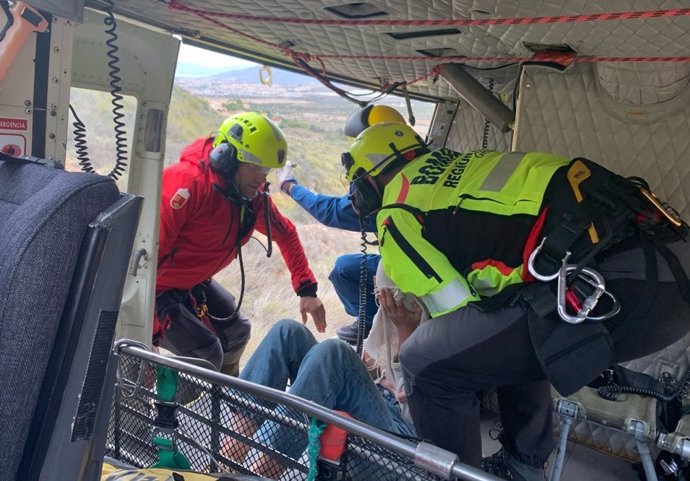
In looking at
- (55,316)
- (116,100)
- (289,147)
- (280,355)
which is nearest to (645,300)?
(280,355)

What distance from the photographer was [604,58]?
2631 mm

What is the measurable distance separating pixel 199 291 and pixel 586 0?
104 inches

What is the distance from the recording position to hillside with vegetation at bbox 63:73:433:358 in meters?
7.07

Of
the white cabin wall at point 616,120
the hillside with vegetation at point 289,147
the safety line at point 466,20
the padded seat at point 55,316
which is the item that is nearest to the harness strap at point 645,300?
the safety line at point 466,20

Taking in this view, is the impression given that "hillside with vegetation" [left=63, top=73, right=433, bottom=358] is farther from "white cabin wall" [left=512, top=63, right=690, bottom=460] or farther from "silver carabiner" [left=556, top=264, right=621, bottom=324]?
"silver carabiner" [left=556, top=264, right=621, bottom=324]

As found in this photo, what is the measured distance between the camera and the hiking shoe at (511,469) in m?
2.38

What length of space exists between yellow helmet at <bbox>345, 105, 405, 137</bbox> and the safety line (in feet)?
5.68

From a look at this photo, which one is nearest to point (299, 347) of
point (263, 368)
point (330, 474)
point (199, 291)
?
point (263, 368)

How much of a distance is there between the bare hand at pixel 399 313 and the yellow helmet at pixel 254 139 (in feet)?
3.94

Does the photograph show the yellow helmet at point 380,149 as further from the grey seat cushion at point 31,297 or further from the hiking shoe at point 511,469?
the grey seat cushion at point 31,297

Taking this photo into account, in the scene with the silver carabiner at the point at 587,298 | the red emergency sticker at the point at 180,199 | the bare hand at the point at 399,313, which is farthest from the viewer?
the red emergency sticker at the point at 180,199

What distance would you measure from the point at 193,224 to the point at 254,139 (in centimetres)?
57

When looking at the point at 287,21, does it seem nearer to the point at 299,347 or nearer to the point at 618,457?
the point at 299,347

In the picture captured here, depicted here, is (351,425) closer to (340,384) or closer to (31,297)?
(31,297)
